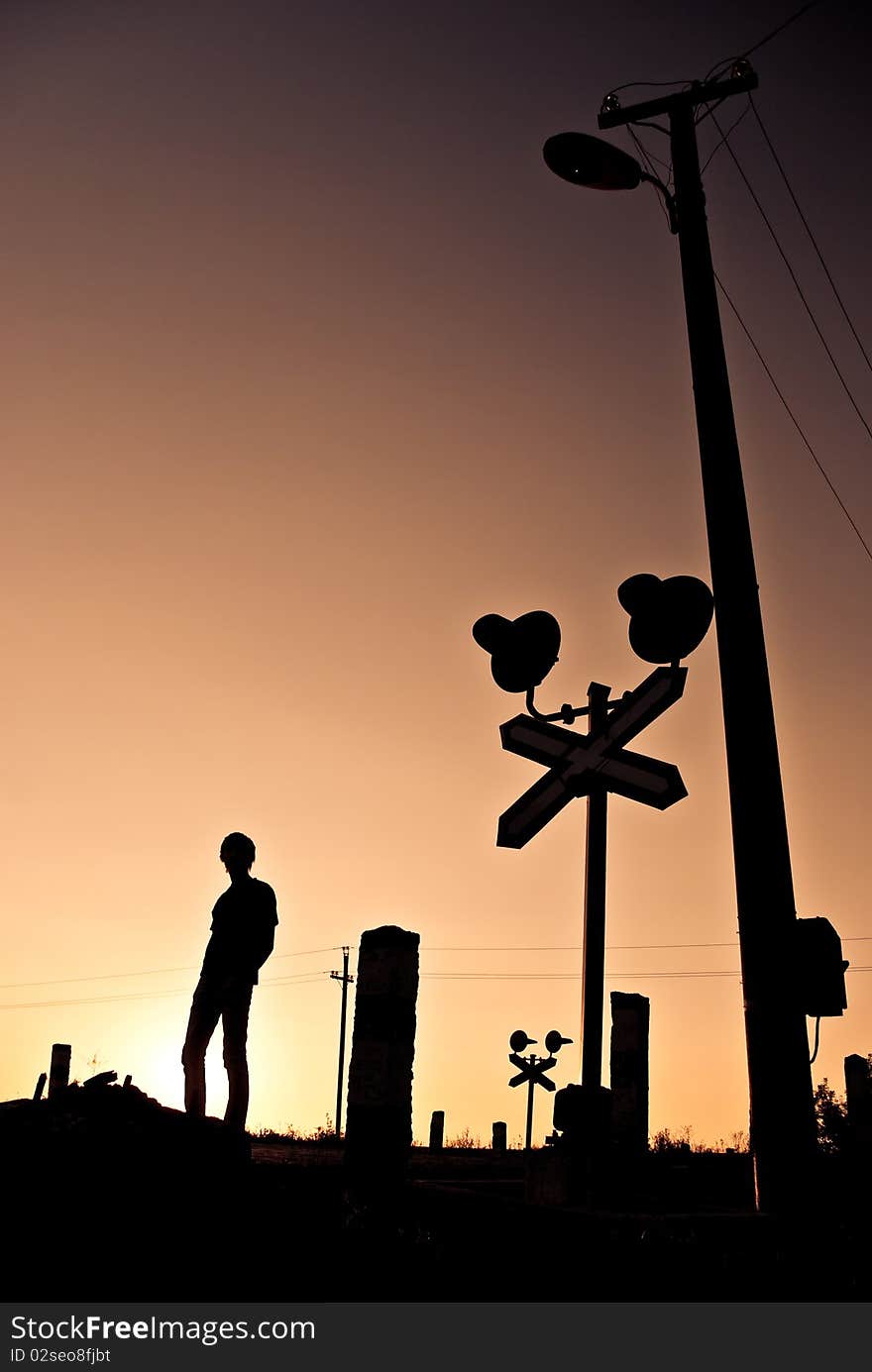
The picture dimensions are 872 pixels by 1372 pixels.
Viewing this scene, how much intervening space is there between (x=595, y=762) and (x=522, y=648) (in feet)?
2.86

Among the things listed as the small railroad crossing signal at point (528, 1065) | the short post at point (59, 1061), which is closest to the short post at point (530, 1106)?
the small railroad crossing signal at point (528, 1065)

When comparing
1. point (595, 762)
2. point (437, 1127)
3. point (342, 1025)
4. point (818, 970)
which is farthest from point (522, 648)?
point (342, 1025)

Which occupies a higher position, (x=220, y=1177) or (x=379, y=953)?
(x=379, y=953)

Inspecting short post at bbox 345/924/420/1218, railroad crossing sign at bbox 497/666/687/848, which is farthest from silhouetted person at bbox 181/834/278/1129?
railroad crossing sign at bbox 497/666/687/848

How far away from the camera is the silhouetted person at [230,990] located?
7.57 metres

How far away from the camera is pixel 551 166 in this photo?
824 centimetres

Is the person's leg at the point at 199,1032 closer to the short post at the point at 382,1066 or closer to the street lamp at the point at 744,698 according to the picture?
the short post at the point at 382,1066

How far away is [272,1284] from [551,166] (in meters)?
A: 6.97

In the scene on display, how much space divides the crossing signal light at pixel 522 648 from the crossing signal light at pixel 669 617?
57 centimetres

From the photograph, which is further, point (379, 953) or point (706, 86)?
point (706, 86)

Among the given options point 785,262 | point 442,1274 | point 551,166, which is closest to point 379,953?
point 442,1274

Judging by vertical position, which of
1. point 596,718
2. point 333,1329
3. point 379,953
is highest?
point 596,718

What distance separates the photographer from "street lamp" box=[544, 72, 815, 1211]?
5.98m

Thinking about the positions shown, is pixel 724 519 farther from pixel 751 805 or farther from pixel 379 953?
pixel 379 953
